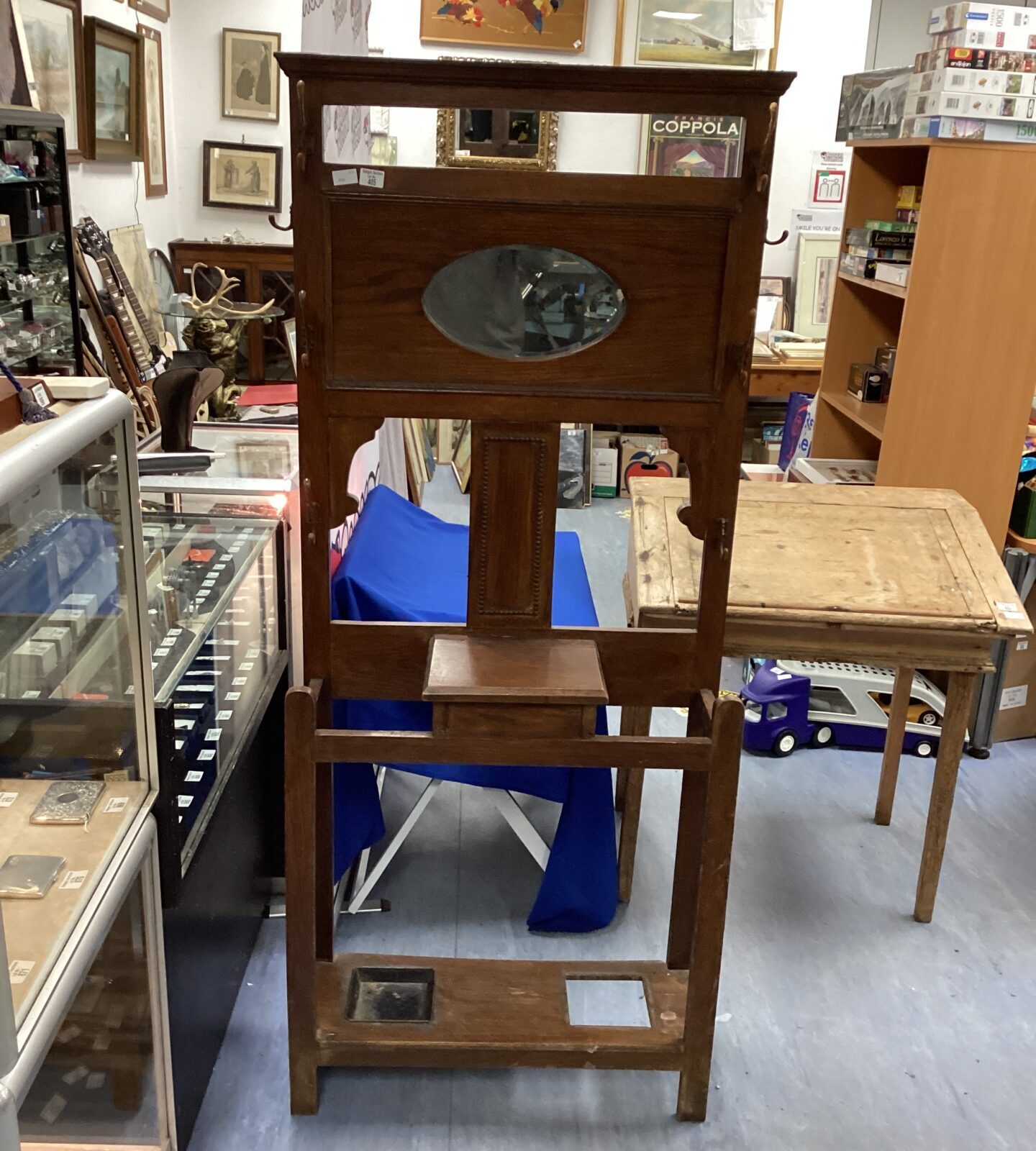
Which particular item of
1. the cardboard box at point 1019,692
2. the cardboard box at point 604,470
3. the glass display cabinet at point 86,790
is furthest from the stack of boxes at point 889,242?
the glass display cabinet at point 86,790

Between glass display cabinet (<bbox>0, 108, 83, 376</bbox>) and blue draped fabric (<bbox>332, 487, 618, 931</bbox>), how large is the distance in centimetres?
138

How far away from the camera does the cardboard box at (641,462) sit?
5.86 meters

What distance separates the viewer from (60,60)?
13.5 ft

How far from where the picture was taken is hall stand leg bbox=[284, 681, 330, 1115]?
1.75 meters

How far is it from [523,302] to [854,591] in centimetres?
115

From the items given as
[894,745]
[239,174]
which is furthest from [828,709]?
[239,174]

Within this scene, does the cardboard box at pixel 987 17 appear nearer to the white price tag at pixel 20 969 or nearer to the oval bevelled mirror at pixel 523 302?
the oval bevelled mirror at pixel 523 302

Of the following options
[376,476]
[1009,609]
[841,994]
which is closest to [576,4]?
[376,476]

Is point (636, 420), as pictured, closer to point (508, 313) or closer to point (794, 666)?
point (508, 313)

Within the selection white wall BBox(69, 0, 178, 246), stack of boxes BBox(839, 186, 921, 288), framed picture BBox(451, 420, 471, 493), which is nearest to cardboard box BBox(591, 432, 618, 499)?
framed picture BBox(451, 420, 471, 493)

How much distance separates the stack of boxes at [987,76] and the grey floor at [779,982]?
6.13 feet

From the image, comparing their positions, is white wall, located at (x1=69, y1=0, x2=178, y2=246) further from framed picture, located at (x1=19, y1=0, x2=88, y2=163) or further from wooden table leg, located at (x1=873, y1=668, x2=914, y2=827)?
wooden table leg, located at (x1=873, y1=668, x2=914, y2=827)

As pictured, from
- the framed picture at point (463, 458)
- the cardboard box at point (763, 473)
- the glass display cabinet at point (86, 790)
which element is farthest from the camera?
the framed picture at point (463, 458)

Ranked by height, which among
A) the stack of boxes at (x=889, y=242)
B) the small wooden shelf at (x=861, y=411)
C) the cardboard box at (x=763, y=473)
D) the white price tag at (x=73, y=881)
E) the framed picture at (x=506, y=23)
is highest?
the framed picture at (x=506, y=23)
